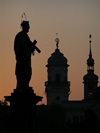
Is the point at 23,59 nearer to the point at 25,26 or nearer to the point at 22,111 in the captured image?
the point at 25,26

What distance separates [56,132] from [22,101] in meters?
111

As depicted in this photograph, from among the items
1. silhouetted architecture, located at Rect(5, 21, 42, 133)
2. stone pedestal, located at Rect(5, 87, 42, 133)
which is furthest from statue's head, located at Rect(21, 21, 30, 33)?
stone pedestal, located at Rect(5, 87, 42, 133)

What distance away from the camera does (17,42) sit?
23.3 m

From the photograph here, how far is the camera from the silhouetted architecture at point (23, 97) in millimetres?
22734

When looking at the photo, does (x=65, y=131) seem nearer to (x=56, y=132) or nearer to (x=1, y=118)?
(x=56, y=132)

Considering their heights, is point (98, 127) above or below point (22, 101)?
below

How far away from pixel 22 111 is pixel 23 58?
1528mm

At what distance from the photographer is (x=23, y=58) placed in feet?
76.0

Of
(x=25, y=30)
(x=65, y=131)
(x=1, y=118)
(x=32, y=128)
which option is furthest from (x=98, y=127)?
(x=65, y=131)

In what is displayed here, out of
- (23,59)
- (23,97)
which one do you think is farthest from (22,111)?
(23,59)

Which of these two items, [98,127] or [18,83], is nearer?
[98,127]

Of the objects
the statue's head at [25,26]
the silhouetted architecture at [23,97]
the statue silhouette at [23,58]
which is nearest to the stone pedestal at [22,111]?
the silhouetted architecture at [23,97]

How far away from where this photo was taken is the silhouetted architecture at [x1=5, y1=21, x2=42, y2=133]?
22734 millimetres

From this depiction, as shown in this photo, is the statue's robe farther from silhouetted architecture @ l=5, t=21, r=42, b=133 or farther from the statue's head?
the statue's head
